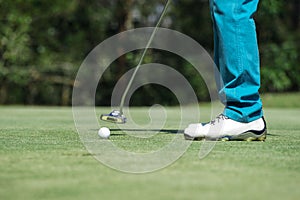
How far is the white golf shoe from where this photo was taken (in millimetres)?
3123

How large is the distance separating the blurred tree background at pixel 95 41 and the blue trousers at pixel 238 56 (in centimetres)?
980

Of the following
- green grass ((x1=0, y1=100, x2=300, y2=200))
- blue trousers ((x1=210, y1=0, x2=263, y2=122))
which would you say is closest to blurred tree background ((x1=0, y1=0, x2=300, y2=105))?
blue trousers ((x1=210, y1=0, x2=263, y2=122))

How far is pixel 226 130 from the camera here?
3141 millimetres

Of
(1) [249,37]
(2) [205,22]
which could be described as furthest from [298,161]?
(2) [205,22]

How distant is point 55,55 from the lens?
44.0ft

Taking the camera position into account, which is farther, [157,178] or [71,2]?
[71,2]

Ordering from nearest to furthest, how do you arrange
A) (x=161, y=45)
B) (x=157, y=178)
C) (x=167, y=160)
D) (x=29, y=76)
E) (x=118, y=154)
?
(x=157, y=178) < (x=167, y=160) < (x=118, y=154) < (x=29, y=76) < (x=161, y=45)

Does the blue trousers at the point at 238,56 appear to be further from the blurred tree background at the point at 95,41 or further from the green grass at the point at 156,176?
the blurred tree background at the point at 95,41

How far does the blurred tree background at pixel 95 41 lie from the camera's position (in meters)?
12.8

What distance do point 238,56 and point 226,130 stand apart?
372 mm

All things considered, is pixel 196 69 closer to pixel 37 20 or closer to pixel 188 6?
pixel 188 6

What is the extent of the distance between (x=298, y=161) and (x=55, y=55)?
11.4 m

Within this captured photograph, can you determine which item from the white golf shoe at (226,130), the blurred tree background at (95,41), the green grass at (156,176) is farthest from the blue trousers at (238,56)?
the blurred tree background at (95,41)

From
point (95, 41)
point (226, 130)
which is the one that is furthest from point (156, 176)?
point (95, 41)
